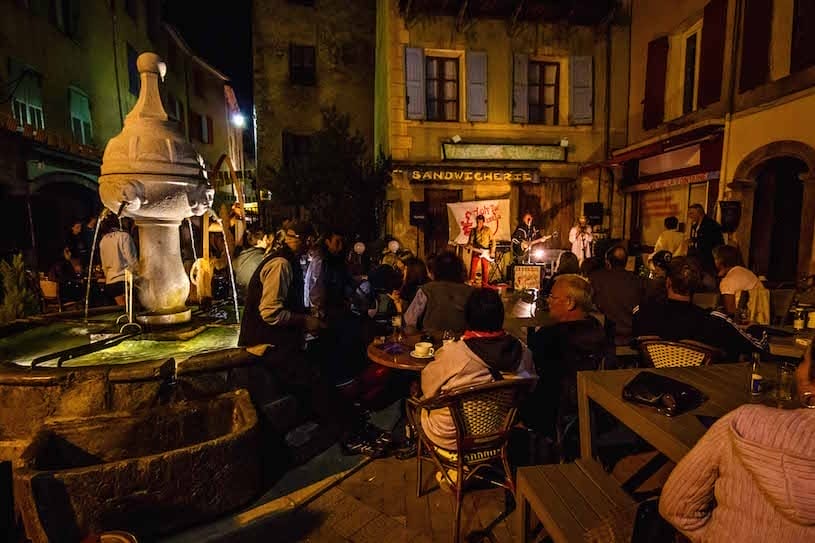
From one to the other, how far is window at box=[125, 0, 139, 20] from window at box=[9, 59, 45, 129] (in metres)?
6.95

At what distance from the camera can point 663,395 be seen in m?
2.30

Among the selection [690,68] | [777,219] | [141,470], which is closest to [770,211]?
[777,219]

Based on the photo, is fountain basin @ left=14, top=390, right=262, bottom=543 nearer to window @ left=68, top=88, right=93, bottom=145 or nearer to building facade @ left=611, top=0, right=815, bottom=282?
building facade @ left=611, top=0, right=815, bottom=282

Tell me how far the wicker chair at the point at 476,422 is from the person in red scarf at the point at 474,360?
0.10 metres

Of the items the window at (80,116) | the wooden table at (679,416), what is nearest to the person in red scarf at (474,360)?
the wooden table at (679,416)

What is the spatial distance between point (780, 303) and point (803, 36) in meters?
6.29

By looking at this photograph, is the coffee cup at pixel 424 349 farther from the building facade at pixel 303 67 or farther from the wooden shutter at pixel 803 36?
the building facade at pixel 303 67

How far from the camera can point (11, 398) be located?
3.25m

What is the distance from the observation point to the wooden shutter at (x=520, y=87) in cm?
1423

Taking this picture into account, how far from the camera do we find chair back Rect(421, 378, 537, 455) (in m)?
2.72

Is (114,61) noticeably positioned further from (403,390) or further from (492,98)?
(403,390)

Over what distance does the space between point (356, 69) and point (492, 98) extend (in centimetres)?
682

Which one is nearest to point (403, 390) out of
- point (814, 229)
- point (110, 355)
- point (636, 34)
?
point (110, 355)

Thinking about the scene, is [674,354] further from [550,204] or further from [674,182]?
[550,204]
